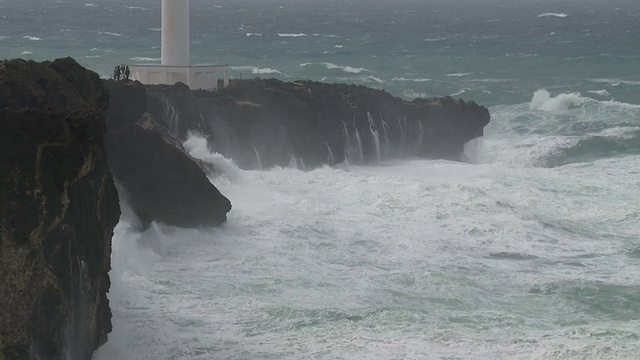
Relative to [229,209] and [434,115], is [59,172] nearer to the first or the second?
[229,209]

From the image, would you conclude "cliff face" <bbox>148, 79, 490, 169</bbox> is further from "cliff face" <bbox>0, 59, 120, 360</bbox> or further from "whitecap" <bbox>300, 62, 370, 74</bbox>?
"whitecap" <bbox>300, 62, 370, 74</bbox>

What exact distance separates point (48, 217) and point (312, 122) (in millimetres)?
20583

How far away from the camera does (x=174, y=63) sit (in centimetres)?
3506

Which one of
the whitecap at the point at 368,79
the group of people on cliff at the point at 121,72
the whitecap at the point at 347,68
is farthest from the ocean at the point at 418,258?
the whitecap at the point at 347,68

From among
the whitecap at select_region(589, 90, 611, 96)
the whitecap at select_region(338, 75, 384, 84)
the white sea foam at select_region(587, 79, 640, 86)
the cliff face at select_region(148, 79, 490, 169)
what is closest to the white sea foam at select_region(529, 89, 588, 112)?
the whitecap at select_region(589, 90, 611, 96)

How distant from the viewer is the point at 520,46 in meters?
85.5

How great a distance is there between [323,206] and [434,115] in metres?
11.2

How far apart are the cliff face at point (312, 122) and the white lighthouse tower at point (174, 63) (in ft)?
2.75

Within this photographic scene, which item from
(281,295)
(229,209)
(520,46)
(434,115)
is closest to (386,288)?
(281,295)

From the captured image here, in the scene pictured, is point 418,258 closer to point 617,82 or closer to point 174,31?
point 174,31

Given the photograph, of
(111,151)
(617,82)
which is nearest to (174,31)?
(111,151)

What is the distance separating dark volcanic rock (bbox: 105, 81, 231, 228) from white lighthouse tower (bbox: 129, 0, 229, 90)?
8829mm

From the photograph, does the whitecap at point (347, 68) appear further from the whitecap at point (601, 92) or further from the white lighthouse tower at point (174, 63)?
the white lighthouse tower at point (174, 63)

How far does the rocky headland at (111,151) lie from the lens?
14344 mm
